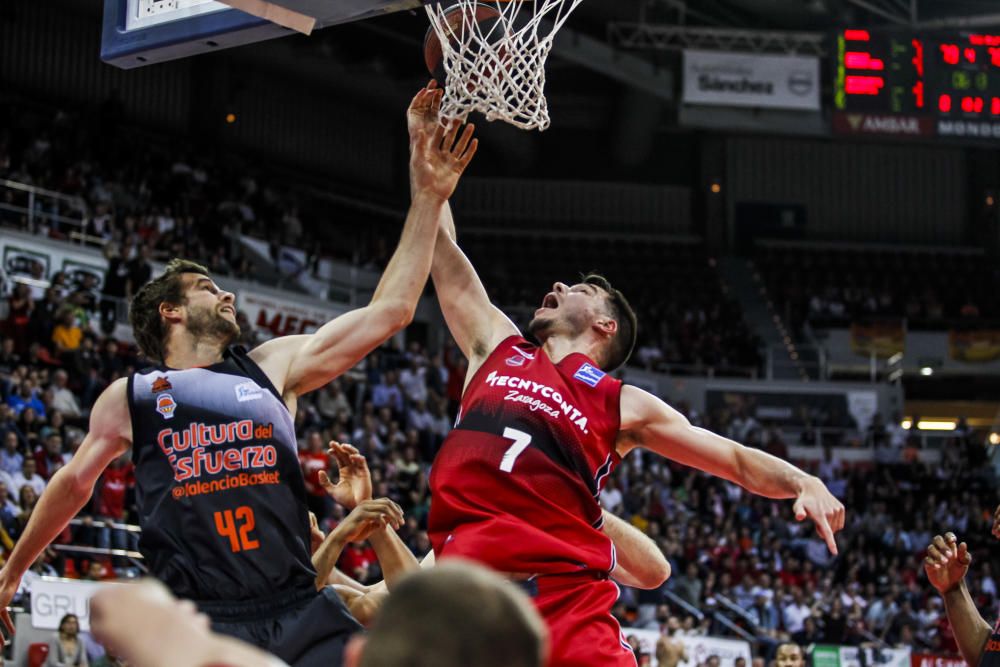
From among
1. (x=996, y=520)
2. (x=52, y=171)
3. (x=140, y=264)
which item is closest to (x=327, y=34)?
(x=52, y=171)

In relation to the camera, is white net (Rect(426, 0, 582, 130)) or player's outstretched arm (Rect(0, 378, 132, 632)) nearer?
player's outstretched arm (Rect(0, 378, 132, 632))

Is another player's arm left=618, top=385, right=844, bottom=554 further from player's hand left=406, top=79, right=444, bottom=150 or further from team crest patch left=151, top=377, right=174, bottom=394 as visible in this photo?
team crest patch left=151, top=377, right=174, bottom=394

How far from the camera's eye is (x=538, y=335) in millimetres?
5883

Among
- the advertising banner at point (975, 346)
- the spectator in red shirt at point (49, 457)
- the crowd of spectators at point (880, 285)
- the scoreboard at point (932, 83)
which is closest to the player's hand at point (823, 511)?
the spectator in red shirt at point (49, 457)

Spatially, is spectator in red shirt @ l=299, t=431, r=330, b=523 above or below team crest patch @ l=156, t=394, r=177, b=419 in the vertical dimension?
below

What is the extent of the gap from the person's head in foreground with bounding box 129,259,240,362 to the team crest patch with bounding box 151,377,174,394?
0.28 meters

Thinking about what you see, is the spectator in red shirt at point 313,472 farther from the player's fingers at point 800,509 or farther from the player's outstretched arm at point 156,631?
the player's outstretched arm at point 156,631

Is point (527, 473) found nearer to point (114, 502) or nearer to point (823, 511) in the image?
point (823, 511)

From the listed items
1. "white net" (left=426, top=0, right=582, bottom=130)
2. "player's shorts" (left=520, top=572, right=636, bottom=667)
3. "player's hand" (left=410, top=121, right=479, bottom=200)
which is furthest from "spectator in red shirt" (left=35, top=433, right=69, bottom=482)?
"player's shorts" (left=520, top=572, right=636, bottom=667)

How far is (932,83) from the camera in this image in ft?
77.4

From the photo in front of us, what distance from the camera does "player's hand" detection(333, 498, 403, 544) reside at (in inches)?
198

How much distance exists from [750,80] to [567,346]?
22.9 metres

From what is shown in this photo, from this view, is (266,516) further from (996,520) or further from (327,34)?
(327,34)

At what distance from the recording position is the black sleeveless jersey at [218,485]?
475 cm
